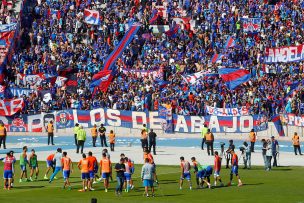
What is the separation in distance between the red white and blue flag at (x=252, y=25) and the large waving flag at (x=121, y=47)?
8373 millimetres

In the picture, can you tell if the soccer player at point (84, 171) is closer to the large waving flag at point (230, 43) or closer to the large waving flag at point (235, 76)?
the large waving flag at point (235, 76)

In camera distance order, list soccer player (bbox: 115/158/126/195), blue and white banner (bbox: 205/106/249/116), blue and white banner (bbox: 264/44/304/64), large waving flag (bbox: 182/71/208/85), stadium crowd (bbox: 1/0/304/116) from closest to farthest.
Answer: soccer player (bbox: 115/158/126/195) → blue and white banner (bbox: 205/106/249/116) → stadium crowd (bbox: 1/0/304/116) → blue and white banner (bbox: 264/44/304/64) → large waving flag (bbox: 182/71/208/85)

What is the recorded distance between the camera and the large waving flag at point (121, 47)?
82.5 metres

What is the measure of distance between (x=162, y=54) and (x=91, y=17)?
25.7ft

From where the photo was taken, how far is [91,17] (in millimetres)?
88312

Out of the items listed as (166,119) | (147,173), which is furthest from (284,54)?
(147,173)

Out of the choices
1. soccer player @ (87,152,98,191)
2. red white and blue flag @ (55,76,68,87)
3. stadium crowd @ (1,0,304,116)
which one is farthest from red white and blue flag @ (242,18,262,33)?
soccer player @ (87,152,98,191)

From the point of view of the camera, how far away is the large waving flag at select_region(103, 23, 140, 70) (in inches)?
3248

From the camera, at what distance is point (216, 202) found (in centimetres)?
4775

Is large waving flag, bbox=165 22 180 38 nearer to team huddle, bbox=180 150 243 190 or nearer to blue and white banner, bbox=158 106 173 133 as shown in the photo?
blue and white banner, bbox=158 106 173 133

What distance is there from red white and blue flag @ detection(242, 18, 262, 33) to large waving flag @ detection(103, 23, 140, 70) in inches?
330

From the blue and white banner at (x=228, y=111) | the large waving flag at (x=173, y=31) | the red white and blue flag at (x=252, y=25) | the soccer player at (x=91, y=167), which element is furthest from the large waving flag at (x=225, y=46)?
the soccer player at (x=91, y=167)

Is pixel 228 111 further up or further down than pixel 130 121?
further up

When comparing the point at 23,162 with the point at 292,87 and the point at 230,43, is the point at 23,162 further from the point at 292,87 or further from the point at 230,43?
the point at 230,43
